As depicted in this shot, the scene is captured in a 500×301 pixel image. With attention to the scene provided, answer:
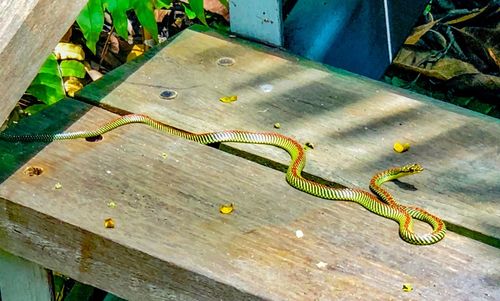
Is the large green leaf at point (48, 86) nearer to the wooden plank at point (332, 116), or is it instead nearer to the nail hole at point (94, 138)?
the wooden plank at point (332, 116)

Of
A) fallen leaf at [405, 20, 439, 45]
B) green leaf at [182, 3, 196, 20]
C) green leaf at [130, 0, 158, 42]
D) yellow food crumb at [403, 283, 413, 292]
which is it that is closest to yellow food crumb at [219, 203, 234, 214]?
yellow food crumb at [403, 283, 413, 292]

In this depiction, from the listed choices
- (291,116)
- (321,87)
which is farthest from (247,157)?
(321,87)

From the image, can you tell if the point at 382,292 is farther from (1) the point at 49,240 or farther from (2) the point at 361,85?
(2) the point at 361,85

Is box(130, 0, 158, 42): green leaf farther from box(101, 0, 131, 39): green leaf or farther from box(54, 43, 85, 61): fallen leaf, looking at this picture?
box(54, 43, 85, 61): fallen leaf

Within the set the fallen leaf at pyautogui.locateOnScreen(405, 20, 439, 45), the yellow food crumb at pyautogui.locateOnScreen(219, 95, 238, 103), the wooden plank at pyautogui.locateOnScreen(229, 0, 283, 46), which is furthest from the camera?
the fallen leaf at pyautogui.locateOnScreen(405, 20, 439, 45)

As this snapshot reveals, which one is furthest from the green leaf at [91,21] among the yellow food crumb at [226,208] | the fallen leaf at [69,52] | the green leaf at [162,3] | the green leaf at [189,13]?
the yellow food crumb at [226,208]

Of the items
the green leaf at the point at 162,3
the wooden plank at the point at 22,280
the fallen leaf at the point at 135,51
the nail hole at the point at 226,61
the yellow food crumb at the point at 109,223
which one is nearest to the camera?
the yellow food crumb at the point at 109,223
